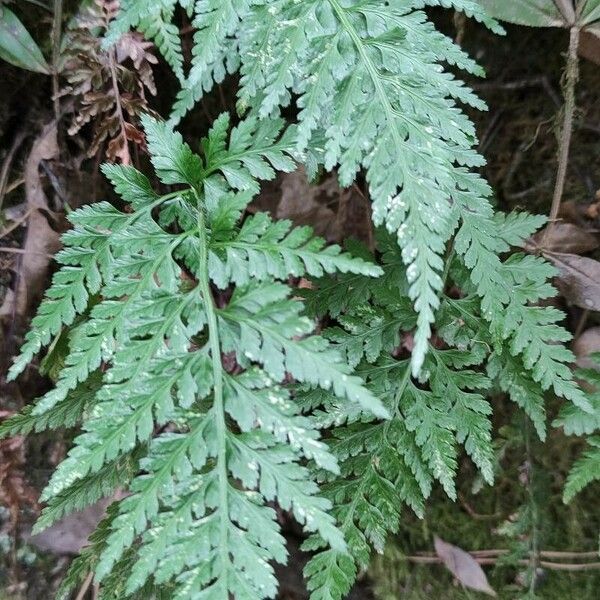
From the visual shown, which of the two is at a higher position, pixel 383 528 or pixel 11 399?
pixel 11 399

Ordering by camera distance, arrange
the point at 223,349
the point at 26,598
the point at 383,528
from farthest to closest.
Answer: the point at 26,598, the point at 383,528, the point at 223,349

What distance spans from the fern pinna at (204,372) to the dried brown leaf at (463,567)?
3.82ft

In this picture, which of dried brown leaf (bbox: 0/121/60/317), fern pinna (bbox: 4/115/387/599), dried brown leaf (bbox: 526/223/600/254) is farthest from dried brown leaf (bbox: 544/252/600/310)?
dried brown leaf (bbox: 0/121/60/317)

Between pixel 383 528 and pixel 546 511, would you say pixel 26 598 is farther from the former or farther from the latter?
pixel 546 511

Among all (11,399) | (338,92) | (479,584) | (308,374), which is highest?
(338,92)

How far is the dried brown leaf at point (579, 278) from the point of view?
1949mm

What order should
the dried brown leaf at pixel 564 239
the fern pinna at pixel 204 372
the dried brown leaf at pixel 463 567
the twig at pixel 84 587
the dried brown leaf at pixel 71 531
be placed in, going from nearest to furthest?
1. the fern pinna at pixel 204 372
2. the dried brown leaf at pixel 564 239
3. the twig at pixel 84 587
4. the dried brown leaf at pixel 463 567
5. the dried brown leaf at pixel 71 531

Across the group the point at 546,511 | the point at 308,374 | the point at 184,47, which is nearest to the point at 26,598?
the point at 308,374

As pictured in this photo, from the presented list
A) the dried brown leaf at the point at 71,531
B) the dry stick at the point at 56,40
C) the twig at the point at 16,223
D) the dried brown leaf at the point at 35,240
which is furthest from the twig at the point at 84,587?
the dry stick at the point at 56,40

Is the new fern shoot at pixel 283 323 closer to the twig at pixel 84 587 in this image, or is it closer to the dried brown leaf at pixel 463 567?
the twig at pixel 84 587

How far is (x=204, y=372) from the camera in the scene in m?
1.40

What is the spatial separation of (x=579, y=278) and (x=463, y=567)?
1.15 meters

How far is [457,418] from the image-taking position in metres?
1.66

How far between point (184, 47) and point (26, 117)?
655 millimetres
